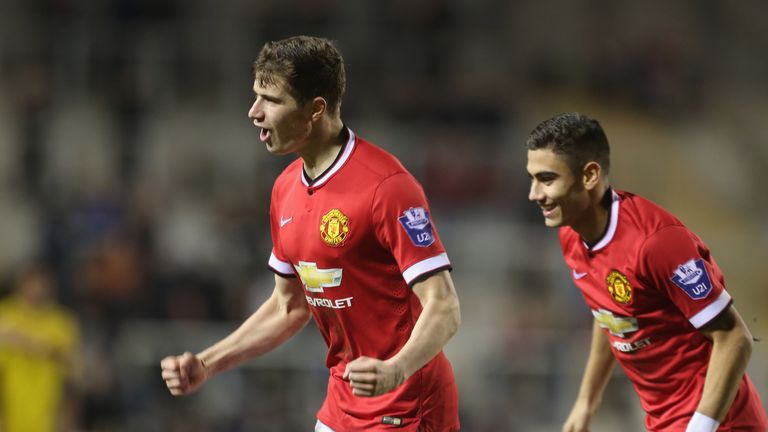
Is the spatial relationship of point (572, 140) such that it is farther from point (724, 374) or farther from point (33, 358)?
point (33, 358)

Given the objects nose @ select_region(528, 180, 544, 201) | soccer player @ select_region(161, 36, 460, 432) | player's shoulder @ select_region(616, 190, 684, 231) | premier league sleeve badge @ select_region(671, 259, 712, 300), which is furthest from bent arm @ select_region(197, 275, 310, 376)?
premier league sleeve badge @ select_region(671, 259, 712, 300)

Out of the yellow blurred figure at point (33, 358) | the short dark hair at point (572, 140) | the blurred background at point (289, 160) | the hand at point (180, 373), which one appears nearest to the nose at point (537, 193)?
the short dark hair at point (572, 140)

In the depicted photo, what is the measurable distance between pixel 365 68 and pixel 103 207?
3509mm

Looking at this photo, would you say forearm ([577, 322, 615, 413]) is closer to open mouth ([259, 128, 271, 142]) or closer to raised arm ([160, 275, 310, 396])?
raised arm ([160, 275, 310, 396])

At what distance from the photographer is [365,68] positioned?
1347 cm

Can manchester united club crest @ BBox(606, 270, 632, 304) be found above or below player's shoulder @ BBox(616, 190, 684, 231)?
below

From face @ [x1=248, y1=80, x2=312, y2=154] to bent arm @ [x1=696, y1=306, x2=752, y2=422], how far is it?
1.68 metres

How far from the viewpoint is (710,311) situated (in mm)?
4293

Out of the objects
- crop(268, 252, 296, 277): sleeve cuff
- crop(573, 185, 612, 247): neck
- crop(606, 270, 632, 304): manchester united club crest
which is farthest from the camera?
crop(268, 252, 296, 277): sleeve cuff

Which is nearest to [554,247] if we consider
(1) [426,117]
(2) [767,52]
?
(1) [426,117]

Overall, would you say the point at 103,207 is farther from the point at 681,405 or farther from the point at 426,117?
the point at 681,405

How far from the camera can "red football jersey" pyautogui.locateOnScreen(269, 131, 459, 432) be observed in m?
4.14

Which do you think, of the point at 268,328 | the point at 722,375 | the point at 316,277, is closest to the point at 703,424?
the point at 722,375

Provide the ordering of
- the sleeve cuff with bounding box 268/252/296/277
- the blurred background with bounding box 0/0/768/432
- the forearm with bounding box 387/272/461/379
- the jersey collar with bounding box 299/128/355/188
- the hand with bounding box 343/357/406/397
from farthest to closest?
the blurred background with bounding box 0/0/768/432 → the sleeve cuff with bounding box 268/252/296/277 → the jersey collar with bounding box 299/128/355/188 → the forearm with bounding box 387/272/461/379 → the hand with bounding box 343/357/406/397
